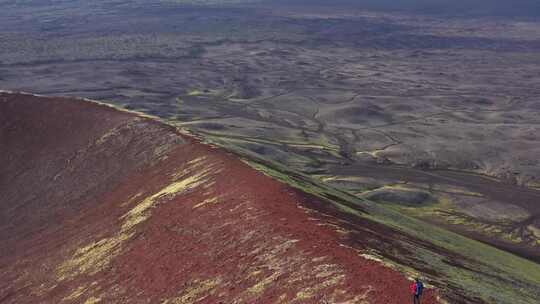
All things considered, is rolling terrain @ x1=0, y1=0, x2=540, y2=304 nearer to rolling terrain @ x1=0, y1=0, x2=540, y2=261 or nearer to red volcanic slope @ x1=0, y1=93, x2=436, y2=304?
red volcanic slope @ x1=0, y1=93, x2=436, y2=304

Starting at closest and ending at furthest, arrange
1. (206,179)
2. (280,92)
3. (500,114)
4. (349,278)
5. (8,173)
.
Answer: (349,278)
(206,179)
(8,173)
(500,114)
(280,92)

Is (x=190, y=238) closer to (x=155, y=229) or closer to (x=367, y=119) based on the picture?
(x=155, y=229)

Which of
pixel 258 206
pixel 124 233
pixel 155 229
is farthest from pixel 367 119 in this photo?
pixel 258 206

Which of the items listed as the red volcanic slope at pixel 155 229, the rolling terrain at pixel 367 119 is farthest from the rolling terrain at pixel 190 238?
the rolling terrain at pixel 367 119

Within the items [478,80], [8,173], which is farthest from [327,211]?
[478,80]

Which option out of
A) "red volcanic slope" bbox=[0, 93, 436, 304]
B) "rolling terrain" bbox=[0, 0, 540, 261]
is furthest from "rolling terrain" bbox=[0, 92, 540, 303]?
"rolling terrain" bbox=[0, 0, 540, 261]

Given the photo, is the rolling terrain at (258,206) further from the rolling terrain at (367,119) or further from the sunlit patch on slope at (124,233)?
the rolling terrain at (367,119)

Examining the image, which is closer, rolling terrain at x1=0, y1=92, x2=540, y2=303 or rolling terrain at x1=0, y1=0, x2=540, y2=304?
rolling terrain at x1=0, y1=92, x2=540, y2=303

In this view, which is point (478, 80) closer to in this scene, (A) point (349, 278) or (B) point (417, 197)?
(B) point (417, 197)
